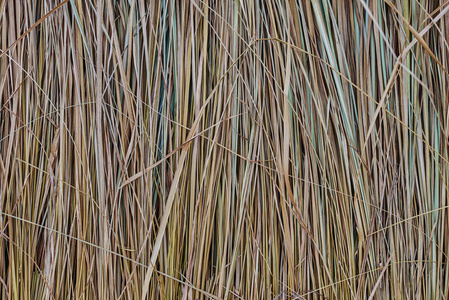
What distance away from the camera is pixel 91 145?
0.55 metres

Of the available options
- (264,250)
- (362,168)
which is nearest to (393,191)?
(362,168)

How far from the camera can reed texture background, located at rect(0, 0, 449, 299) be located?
0.53 meters

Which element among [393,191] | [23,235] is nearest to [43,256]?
A: [23,235]

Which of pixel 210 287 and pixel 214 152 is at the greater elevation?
pixel 214 152

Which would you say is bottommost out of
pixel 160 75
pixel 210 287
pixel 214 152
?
pixel 210 287

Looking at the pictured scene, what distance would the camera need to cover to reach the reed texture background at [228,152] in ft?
1.75

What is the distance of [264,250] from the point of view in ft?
1.78

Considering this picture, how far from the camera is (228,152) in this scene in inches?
21.5

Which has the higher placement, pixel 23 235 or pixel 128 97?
pixel 128 97

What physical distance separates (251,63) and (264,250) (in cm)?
30

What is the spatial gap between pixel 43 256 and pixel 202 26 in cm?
46

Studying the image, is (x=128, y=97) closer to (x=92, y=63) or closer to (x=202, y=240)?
(x=92, y=63)

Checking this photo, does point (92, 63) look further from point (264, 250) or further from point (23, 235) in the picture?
point (264, 250)

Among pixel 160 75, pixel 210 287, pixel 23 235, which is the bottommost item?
pixel 210 287
